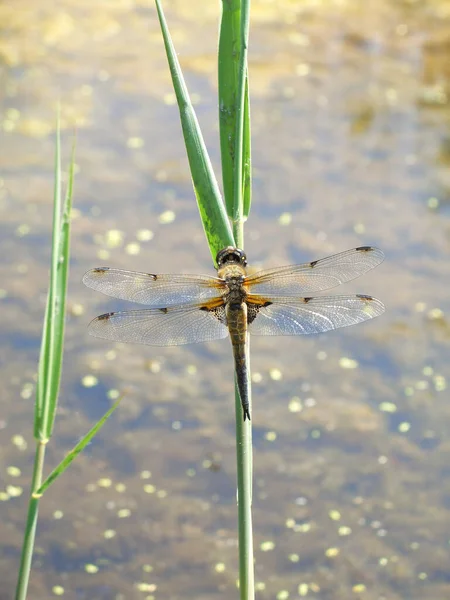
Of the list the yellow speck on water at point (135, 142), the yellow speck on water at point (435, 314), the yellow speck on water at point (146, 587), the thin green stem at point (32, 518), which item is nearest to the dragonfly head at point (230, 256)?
the thin green stem at point (32, 518)

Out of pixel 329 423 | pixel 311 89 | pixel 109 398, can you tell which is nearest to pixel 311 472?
pixel 329 423

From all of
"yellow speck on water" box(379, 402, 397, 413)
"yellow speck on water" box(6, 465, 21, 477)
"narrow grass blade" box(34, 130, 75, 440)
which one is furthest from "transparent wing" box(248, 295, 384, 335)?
"yellow speck on water" box(379, 402, 397, 413)

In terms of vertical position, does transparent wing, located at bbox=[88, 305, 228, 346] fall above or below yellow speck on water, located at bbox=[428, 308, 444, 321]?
below

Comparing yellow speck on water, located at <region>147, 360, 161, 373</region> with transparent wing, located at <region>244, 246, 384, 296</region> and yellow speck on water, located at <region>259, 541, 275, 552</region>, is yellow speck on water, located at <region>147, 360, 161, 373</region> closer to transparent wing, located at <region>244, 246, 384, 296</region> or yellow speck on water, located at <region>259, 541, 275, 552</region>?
yellow speck on water, located at <region>259, 541, 275, 552</region>

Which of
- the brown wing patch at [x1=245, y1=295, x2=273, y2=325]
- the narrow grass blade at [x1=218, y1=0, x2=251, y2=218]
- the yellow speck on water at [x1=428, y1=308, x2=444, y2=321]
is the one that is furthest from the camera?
the yellow speck on water at [x1=428, y1=308, x2=444, y2=321]

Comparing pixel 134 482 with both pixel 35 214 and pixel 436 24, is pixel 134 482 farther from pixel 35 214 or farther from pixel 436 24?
pixel 436 24

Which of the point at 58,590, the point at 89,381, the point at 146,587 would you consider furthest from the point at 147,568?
the point at 89,381

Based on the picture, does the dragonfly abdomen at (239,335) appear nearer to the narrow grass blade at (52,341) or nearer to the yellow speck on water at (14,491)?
the narrow grass blade at (52,341)
